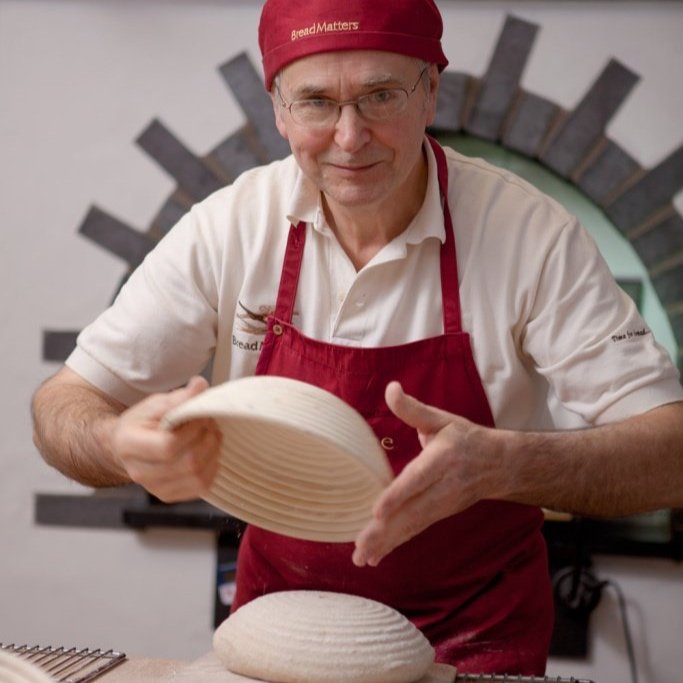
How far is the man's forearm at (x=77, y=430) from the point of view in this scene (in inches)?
69.2

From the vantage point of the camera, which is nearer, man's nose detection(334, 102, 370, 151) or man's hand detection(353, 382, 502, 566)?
man's hand detection(353, 382, 502, 566)

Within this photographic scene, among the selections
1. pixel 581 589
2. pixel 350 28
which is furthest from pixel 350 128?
pixel 581 589

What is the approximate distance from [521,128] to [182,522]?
1.63 meters

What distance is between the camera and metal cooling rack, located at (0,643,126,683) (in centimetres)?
159

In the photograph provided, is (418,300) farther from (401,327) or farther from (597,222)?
(597,222)

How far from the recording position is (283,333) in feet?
6.41

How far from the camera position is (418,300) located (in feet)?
6.31

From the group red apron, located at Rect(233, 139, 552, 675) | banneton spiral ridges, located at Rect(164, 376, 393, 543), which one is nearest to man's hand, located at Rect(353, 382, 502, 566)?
banneton spiral ridges, located at Rect(164, 376, 393, 543)

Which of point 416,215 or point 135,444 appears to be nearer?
point 135,444

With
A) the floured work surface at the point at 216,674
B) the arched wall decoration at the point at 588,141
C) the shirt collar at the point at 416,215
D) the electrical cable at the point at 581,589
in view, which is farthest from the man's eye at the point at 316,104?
the electrical cable at the point at 581,589

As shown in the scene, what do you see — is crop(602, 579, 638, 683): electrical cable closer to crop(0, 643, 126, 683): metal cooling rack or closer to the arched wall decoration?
the arched wall decoration

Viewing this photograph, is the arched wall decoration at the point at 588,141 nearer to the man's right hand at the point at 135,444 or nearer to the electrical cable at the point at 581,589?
the electrical cable at the point at 581,589

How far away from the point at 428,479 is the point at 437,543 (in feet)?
1.61

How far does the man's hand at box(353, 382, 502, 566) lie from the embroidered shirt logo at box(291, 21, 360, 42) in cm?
60
